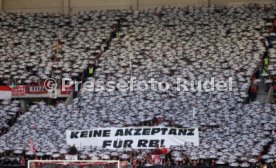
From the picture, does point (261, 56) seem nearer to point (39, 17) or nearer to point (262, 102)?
point (262, 102)

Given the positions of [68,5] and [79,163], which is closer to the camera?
[79,163]

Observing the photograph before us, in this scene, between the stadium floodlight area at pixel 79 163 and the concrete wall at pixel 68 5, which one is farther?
the concrete wall at pixel 68 5

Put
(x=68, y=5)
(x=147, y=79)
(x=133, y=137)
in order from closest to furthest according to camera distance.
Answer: (x=133, y=137), (x=147, y=79), (x=68, y=5)

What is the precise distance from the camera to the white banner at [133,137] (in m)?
40.2

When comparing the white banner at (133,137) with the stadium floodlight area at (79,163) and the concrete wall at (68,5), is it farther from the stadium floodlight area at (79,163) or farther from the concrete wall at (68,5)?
the concrete wall at (68,5)

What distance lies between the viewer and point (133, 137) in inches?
1608

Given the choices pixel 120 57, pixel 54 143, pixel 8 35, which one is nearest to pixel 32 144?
pixel 54 143

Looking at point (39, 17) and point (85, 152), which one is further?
point (39, 17)

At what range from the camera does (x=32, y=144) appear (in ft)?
130

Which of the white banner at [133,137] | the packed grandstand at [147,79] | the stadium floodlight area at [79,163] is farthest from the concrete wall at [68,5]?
the stadium floodlight area at [79,163]

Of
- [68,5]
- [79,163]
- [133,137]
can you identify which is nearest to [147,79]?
[133,137]

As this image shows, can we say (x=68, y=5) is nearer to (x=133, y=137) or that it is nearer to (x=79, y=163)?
(x=133, y=137)

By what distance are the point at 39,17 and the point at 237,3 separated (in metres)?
12.4

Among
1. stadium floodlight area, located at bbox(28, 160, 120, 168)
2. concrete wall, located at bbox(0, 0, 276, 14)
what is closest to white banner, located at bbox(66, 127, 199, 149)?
stadium floodlight area, located at bbox(28, 160, 120, 168)
